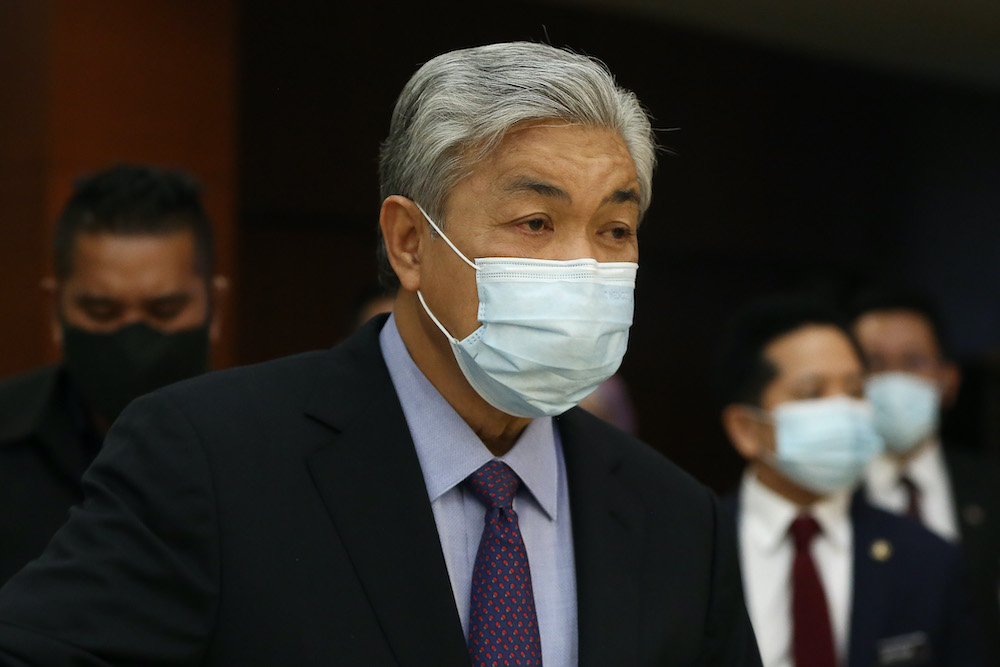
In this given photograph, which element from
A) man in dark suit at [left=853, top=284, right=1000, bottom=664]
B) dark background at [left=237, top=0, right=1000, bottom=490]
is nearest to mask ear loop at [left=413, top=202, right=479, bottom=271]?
man in dark suit at [left=853, top=284, right=1000, bottom=664]

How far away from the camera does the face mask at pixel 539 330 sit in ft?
6.23

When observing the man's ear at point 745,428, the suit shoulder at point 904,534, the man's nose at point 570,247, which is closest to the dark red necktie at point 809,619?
the suit shoulder at point 904,534

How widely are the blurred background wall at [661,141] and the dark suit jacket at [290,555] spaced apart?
283 cm

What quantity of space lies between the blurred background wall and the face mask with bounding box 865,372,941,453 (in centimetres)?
127

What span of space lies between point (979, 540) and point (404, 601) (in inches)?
135

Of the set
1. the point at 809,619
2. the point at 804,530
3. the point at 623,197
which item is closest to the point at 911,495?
the point at 804,530

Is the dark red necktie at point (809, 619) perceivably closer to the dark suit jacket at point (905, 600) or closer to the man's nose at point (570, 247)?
the dark suit jacket at point (905, 600)

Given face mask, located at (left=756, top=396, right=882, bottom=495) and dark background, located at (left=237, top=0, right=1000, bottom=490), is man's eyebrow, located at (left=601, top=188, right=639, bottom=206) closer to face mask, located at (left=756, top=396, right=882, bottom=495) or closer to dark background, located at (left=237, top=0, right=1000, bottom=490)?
face mask, located at (left=756, top=396, right=882, bottom=495)

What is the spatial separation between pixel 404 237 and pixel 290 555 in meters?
0.56

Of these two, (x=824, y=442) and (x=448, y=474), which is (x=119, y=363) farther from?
(x=824, y=442)

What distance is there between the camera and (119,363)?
287 centimetres

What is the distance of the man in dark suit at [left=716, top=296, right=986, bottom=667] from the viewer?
353 centimetres

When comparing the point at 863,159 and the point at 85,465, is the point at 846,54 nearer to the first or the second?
the point at 863,159

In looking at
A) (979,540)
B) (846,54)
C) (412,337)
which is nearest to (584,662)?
(412,337)
